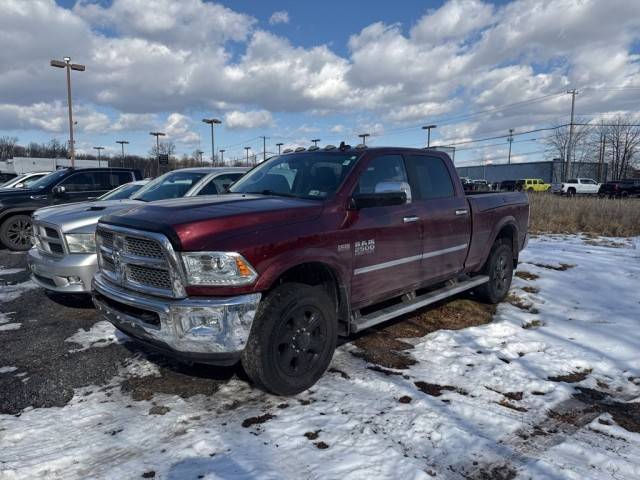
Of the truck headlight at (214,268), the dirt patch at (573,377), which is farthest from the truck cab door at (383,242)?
the dirt patch at (573,377)

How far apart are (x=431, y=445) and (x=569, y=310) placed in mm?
3924

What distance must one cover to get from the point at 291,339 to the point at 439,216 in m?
2.34

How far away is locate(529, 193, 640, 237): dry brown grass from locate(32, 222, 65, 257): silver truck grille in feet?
43.8

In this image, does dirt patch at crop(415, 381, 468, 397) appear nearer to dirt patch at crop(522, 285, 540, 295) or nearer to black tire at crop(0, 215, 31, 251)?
dirt patch at crop(522, 285, 540, 295)

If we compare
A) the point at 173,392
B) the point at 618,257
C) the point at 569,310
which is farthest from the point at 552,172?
the point at 173,392

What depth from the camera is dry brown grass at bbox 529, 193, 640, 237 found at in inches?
554

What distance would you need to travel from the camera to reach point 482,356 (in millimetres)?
4238

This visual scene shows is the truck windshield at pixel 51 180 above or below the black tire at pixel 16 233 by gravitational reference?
above

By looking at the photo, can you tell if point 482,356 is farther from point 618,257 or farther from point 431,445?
point 618,257

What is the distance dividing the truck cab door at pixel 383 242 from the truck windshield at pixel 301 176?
0.77 feet

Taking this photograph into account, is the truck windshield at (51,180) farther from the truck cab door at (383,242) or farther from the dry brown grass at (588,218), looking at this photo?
the dry brown grass at (588,218)

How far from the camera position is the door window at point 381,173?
414 centimetres

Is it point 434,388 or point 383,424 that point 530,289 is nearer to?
point 434,388

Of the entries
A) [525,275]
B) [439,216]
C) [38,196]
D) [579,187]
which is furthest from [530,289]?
[579,187]
